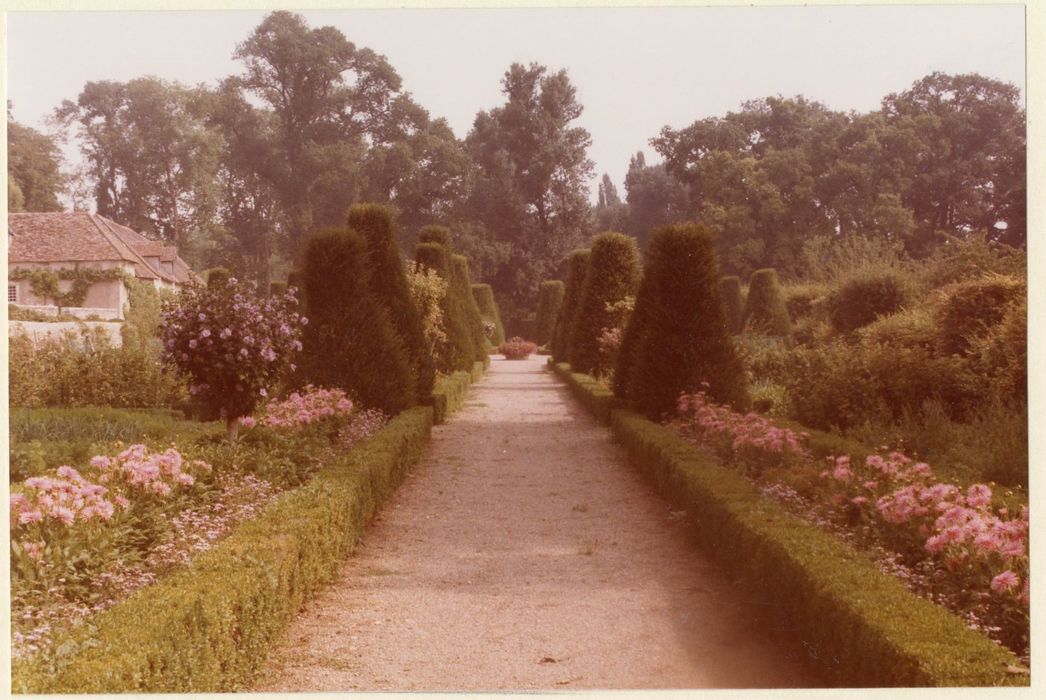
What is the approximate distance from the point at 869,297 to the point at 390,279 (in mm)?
10344

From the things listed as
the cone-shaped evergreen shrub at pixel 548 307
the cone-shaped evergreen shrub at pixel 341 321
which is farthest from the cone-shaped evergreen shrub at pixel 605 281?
the cone-shaped evergreen shrub at pixel 548 307

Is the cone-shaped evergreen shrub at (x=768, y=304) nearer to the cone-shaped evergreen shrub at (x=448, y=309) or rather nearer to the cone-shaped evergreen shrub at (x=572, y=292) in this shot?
the cone-shaped evergreen shrub at (x=572, y=292)

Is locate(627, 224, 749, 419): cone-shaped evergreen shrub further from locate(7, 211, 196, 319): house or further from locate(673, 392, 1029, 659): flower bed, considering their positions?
locate(7, 211, 196, 319): house

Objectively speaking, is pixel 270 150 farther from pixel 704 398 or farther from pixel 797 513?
pixel 797 513

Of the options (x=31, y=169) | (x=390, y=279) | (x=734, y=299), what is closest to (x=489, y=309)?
(x=734, y=299)

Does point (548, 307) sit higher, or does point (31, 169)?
point (31, 169)

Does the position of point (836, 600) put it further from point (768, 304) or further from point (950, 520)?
point (768, 304)

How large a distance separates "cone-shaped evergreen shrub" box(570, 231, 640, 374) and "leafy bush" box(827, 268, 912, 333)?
433cm

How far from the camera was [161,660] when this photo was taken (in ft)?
11.4

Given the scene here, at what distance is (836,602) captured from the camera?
416cm

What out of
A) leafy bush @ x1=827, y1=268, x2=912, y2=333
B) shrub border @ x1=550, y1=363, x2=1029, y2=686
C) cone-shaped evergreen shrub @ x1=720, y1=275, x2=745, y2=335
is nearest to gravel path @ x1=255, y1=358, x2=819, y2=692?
shrub border @ x1=550, y1=363, x2=1029, y2=686

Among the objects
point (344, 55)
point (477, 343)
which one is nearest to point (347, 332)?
point (344, 55)

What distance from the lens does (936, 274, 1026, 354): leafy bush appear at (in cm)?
1193

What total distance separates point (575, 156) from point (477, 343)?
40.6 feet
